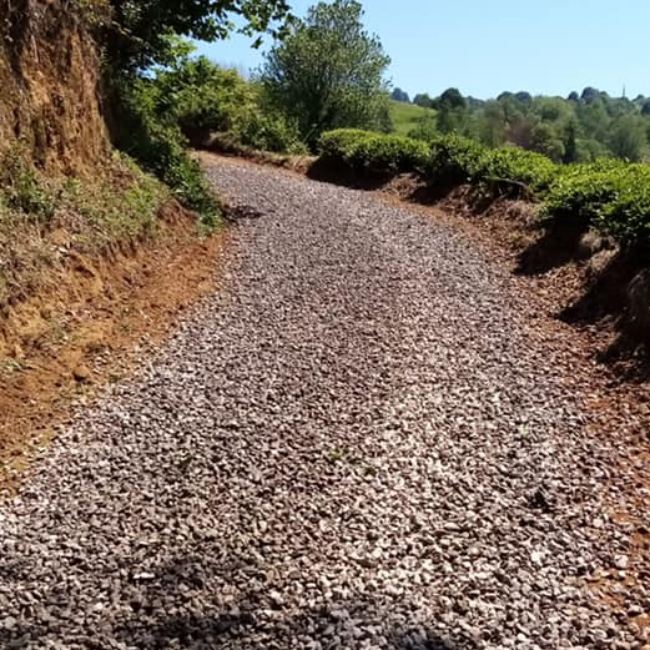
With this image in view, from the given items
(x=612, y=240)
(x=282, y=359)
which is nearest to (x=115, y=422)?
(x=282, y=359)

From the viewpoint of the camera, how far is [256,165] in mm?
22797

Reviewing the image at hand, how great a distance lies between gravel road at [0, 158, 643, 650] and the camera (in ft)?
11.8

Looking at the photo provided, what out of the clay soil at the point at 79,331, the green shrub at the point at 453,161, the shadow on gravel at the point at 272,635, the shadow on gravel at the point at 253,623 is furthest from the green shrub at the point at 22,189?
the green shrub at the point at 453,161

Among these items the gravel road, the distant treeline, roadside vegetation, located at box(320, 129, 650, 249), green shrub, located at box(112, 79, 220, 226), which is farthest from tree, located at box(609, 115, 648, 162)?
the gravel road

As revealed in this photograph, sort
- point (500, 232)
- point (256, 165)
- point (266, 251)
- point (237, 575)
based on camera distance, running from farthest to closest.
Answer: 1. point (256, 165)
2. point (500, 232)
3. point (266, 251)
4. point (237, 575)

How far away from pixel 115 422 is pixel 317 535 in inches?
91.5

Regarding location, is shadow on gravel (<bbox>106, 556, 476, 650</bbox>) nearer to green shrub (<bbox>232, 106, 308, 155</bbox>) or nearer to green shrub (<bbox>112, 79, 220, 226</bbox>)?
green shrub (<bbox>112, 79, 220, 226</bbox>)

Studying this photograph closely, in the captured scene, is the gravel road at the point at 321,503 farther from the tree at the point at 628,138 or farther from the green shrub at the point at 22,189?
the tree at the point at 628,138

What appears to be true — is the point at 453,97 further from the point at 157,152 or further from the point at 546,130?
the point at 157,152

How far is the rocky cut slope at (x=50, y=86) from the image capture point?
7539 millimetres

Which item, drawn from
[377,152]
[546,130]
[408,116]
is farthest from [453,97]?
[377,152]

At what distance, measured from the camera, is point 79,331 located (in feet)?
22.3

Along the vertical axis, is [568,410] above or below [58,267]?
below

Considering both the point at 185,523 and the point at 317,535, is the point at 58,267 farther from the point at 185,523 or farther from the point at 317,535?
the point at 317,535
